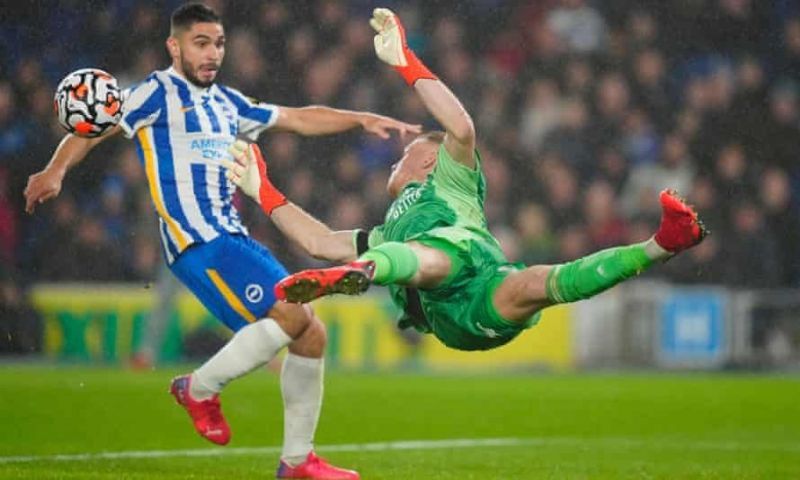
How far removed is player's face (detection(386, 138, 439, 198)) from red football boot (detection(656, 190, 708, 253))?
1.92 meters

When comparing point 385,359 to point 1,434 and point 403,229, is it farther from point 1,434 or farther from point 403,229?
point 403,229

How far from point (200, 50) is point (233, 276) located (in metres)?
1.20

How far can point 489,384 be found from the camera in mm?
15453

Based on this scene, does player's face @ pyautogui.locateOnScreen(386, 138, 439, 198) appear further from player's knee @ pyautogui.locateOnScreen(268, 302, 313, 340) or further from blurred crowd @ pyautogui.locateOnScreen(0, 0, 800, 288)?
blurred crowd @ pyautogui.locateOnScreen(0, 0, 800, 288)

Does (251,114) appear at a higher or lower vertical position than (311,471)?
higher

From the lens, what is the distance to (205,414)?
773 cm

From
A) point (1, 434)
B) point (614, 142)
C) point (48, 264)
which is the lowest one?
point (1, 434)

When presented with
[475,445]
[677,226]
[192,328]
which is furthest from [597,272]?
[192,328]

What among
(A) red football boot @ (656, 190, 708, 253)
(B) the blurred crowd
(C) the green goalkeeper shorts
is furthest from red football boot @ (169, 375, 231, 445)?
(B) the blurred crowd

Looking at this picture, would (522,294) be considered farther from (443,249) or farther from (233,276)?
(233,276)

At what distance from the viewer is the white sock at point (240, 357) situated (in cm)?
772

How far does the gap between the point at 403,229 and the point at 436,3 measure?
1119cm

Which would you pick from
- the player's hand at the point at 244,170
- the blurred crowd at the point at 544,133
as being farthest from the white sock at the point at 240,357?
the blurred crowd at the point at 544,133

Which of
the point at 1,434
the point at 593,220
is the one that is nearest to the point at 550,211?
the point at 593,220
